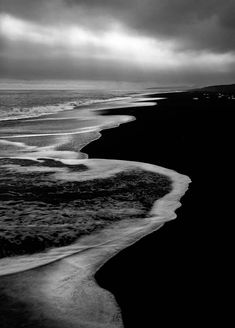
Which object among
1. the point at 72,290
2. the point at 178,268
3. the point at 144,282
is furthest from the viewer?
the point at 178,268

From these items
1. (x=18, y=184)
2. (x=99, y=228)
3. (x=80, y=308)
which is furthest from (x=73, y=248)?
(x=18, y=184)

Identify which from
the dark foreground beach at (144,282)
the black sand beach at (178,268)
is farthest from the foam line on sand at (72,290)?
the black sand beach at (178,268)

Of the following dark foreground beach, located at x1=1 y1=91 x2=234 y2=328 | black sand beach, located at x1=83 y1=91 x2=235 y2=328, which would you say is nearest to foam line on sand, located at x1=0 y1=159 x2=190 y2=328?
dark foreground beach, located at x1=1 y1=91 x2=234 y2=328

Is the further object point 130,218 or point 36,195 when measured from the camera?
point 36,195

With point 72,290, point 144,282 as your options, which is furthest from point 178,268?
point 72,290

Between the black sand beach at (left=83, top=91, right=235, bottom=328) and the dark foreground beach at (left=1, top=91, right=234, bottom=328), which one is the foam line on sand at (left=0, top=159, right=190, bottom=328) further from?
the black sand beach at (left=83, top=91, right=235, bottom=328)

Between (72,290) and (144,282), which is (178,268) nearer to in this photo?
(144,282)

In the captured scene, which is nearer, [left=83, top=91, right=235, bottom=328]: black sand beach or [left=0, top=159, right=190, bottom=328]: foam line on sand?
[left=0, top=159, right=190, bottom=328]: foam line on sand

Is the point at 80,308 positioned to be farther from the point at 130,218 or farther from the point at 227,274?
the point at 130,218

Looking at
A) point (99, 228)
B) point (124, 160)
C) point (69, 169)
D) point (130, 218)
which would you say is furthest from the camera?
point (124, 160)

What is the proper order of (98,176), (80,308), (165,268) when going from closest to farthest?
(80,308) → (165,268) → (98,176)

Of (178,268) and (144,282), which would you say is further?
(178,268)
